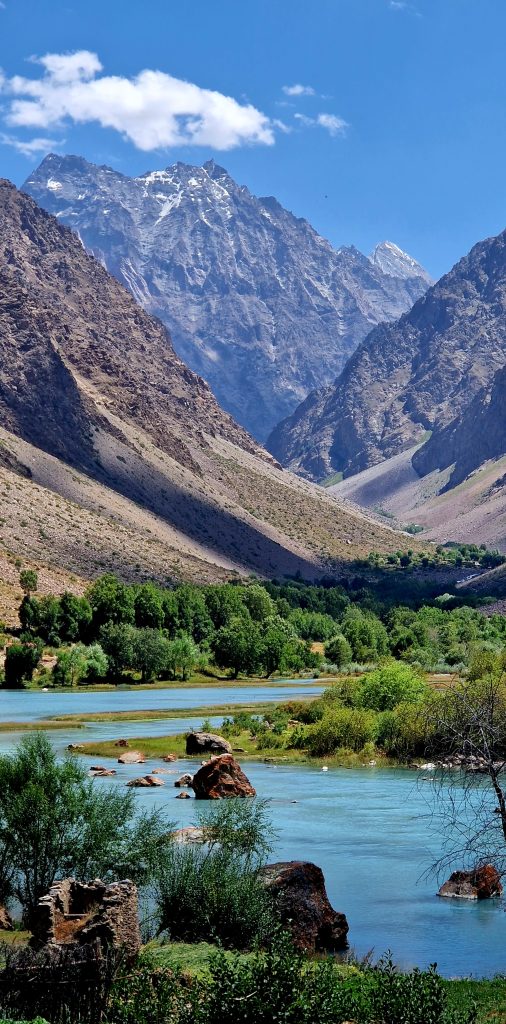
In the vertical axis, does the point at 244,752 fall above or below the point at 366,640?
below

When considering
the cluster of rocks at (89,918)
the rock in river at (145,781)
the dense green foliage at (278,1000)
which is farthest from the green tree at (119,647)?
the dense green foliage at (278,1000)

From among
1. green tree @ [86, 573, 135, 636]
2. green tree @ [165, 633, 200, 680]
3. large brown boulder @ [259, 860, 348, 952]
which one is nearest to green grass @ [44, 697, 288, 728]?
green tree @ [165, 633, 200, 680]

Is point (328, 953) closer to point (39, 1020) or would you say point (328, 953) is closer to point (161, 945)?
point (161, 945)

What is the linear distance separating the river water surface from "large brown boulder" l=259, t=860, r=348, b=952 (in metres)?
0.83

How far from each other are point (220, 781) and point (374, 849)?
413 inches

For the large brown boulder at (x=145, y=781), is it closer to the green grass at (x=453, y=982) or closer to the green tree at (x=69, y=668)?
the green grass at (x=453, y=982)

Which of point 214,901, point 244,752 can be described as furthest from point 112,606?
point 214,901

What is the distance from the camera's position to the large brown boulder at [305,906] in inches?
1232

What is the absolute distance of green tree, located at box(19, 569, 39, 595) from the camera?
17012cm

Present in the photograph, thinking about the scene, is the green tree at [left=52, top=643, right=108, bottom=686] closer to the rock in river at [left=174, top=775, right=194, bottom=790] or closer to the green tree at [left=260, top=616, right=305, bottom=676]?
the green tree at [left=260, top=616, right=305, bottom=676]

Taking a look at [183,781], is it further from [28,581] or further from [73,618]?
[28,581]

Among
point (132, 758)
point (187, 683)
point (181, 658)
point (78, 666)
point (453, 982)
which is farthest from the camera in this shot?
point (181, 658)

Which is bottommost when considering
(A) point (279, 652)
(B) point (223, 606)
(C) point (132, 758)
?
(C) point (132, 758)

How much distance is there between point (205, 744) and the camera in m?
71.8
